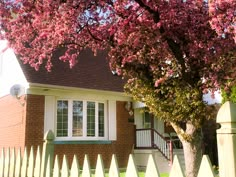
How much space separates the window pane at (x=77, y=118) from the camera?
15195mm

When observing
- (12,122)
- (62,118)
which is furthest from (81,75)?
(12,122)

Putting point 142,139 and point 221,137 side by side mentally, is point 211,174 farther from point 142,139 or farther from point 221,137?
point 142,139

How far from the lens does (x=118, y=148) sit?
16.2 meters

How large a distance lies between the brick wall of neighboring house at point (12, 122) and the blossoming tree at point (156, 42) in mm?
7353

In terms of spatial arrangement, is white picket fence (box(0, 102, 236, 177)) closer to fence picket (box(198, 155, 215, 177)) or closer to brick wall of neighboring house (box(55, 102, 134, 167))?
fence picket (box(198, 155, 215, 177))

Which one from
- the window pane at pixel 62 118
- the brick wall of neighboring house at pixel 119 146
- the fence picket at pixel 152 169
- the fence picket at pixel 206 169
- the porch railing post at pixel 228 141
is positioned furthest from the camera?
the brick wall of neighboring house at pixel 119 146

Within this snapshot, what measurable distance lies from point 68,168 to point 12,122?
38.2 feet

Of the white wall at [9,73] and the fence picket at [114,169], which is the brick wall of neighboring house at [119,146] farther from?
the fence picket at [114,169]

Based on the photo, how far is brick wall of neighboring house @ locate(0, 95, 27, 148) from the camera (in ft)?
46.3

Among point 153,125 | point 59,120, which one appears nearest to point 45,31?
point 59,120

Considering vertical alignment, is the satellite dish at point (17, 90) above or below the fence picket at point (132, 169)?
above

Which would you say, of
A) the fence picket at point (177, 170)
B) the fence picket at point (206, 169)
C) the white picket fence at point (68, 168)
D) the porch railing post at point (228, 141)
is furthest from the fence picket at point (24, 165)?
the porch railing post at point (228, 141)

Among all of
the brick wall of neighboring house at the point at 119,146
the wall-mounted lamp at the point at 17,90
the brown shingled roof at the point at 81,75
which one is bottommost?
the brick wall of neighboring house at the point at 119,146

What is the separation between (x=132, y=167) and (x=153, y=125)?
14632mm
